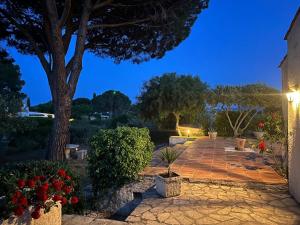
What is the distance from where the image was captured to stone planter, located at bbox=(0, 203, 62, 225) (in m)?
3.46

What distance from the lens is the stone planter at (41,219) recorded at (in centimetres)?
346

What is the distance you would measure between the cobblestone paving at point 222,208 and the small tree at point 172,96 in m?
12.9

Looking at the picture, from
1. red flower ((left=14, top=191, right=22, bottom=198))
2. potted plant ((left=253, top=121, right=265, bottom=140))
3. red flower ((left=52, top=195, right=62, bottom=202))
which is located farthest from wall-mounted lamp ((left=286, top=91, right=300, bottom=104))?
red flower ((left=14, top=191, right=22, bottom=198))

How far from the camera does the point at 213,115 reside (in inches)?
713

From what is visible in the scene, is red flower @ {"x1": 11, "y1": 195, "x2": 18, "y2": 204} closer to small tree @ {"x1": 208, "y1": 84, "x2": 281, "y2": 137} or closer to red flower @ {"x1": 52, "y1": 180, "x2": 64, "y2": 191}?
red flower @ {"x1": 52, "y1": 180, "x2": 64, "y2": 191}

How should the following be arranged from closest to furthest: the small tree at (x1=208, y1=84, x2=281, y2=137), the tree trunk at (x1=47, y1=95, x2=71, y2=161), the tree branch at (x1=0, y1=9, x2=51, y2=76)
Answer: the tree trunk at (x1=47, y1=95, x2=71, y2=161), the tree branch at (x1=0, y1=9, x2=51, y2=76), the small tree at (x1=208, y1=84, x2=281, y2=137)

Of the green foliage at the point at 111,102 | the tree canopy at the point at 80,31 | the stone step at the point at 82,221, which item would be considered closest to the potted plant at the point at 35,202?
the stone step at the point at 82,221

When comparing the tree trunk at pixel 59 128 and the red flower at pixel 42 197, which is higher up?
the tree trunk at pixel 59 128

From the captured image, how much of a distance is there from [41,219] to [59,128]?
20.9 ft

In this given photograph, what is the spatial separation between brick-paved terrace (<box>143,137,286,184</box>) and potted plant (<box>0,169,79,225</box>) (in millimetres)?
3461

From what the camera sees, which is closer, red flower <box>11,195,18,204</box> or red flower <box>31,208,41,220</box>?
red flower <box>11,195,18,204</box>

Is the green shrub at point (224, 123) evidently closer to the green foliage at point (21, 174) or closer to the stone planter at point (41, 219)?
the green foliage at point (21, 174)

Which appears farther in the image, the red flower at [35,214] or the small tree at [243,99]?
the small tree at [243,99]

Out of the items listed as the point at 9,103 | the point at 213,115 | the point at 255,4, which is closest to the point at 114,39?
the point at 9,103
